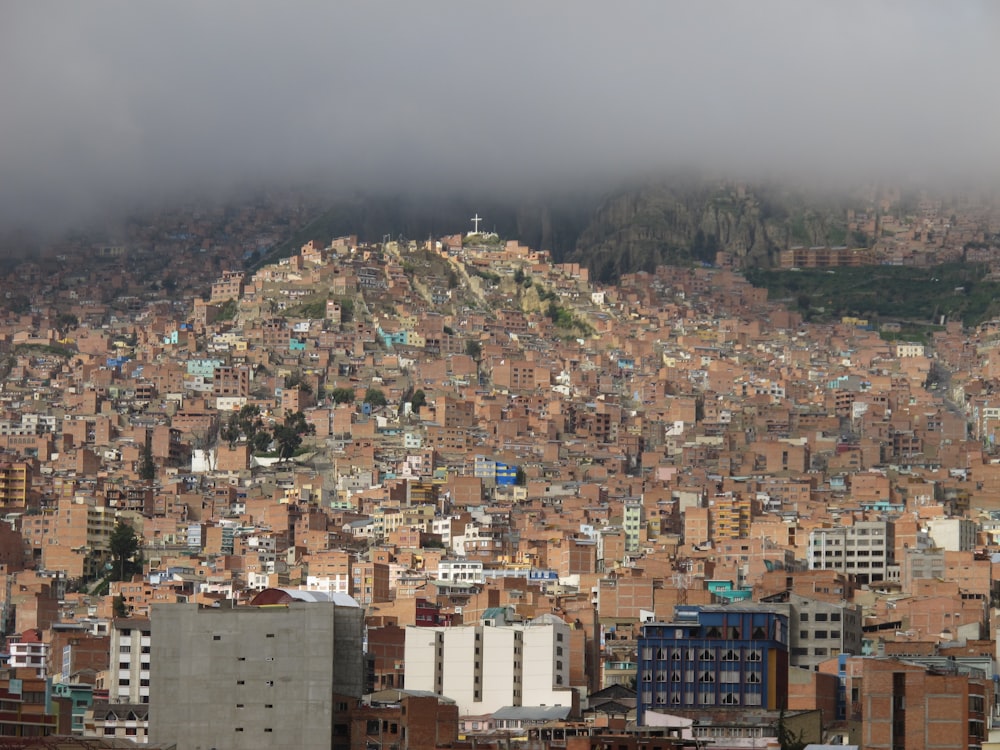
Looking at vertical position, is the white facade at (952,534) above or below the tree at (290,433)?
below

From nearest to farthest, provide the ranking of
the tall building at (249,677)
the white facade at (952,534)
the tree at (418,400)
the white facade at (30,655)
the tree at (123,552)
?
the tall building at (249,677), the white facade at (30,655), the white facade at (952,534), the tree at (123,552), the tree at (418,400)

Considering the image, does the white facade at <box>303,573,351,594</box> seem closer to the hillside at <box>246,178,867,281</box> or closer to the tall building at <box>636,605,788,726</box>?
the tall building at <box>636,605,788,726</box>

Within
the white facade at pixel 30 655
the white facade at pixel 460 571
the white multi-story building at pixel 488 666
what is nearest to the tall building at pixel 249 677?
the white multi-story building at pixel 488 666

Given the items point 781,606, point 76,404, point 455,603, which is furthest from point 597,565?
point 76,404

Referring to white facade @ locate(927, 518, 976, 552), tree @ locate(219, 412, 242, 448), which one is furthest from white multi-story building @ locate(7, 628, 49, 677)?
tree @ locate(219, 412, 242, 448)

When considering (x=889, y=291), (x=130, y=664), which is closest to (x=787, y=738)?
(x=130, y=664)

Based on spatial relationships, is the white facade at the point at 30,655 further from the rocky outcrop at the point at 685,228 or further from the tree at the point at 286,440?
the rocky outcrop at the point at 685,228

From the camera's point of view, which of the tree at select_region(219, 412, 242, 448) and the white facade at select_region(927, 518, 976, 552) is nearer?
the white facade at select_region(927, 518, 976, 552)

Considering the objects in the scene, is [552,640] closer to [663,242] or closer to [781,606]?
[781,606]
